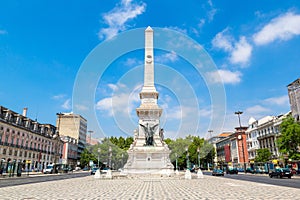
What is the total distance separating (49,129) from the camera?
74.1 metres

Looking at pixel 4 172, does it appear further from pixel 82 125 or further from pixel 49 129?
pixel 82 125

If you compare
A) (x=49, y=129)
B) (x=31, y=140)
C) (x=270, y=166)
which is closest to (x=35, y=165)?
(x=31, y=140)

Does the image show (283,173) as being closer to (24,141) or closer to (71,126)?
(24,141)

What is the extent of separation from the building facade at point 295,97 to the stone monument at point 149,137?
29.5 m

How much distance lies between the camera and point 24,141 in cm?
5825

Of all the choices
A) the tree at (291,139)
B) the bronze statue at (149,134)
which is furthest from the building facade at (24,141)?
the tree at (291,139)

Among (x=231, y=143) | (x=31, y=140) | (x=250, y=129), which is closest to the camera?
(x=31, y=140)

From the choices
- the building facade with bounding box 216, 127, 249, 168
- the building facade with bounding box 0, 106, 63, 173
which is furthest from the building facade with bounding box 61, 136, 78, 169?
the building facade with bounding box 216, 127, 249, 168

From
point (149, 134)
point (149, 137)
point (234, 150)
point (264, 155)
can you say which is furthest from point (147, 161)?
point (234, 150)

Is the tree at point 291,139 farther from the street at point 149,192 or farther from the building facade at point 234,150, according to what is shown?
the building facade at point 234,150

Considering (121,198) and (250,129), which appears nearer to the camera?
(121,198)

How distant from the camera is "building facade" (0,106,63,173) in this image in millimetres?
49994

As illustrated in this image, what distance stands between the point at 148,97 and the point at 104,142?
176ft

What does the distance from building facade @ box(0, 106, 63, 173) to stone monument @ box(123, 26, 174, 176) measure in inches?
728
